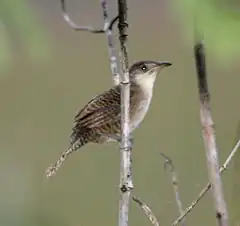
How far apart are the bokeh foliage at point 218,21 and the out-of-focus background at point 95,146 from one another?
42.1 inches

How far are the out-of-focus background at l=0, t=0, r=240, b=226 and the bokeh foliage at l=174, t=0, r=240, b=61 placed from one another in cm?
107

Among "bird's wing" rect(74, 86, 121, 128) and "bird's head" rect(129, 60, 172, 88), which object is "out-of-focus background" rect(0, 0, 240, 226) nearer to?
"bird's head" rect(129, 60, 172, 88)

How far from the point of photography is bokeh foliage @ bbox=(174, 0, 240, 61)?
49cm

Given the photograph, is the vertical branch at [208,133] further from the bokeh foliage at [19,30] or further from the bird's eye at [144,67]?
the bird's eye at [144,67]

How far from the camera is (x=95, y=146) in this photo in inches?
69.6

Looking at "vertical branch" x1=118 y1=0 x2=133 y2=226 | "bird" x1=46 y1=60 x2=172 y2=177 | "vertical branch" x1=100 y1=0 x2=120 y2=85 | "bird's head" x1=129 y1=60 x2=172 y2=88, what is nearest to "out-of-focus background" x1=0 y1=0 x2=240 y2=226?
"bird's head" x1=129 y1=60 x2=172 y2=88

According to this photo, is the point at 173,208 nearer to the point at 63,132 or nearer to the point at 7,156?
the point at 63,132

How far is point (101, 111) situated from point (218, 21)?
619 mm

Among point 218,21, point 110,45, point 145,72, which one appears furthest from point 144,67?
point 218,21

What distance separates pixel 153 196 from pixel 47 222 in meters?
0.30

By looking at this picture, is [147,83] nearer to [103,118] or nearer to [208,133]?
[103,118]

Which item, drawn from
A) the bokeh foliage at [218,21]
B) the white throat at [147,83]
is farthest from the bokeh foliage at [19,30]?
the white throat at [147,83]

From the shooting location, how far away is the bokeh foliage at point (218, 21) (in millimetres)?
489

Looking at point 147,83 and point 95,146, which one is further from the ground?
point 147,83
